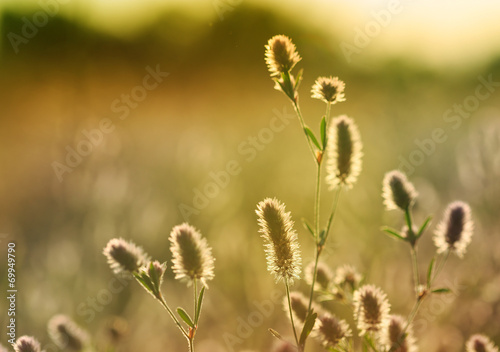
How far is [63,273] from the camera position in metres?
2.53

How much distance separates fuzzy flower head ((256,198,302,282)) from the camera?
1000mm

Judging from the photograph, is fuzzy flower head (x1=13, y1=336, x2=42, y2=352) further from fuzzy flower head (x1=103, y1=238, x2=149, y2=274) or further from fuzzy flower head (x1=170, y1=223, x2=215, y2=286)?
fuzzy flower head (x1=170, y1=223, x2=215, y2=286)

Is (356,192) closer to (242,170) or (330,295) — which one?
(242,170)

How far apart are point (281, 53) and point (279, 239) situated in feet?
1.25

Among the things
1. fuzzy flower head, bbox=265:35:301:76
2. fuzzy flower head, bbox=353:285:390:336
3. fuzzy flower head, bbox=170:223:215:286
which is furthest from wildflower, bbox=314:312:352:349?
fuzzy flower head, bbox=265:35:301:76

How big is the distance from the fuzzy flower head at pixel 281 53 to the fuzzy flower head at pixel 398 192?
0.36 metres

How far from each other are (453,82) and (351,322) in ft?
17.1

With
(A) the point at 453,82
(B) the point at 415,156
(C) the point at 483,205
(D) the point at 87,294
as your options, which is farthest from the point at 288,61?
(A) the point at 453,82

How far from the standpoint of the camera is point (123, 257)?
42.8 inches

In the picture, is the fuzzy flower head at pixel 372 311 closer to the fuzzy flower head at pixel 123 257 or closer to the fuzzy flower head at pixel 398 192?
the fuzzy flower head at pixel 398 192

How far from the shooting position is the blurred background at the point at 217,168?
7.66ft

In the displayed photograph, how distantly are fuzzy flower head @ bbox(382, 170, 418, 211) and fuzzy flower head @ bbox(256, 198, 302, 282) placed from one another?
31cm

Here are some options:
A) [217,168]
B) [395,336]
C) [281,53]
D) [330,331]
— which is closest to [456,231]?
[395,336]

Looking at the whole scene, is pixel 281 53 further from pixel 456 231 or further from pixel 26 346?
pixel 26 346
